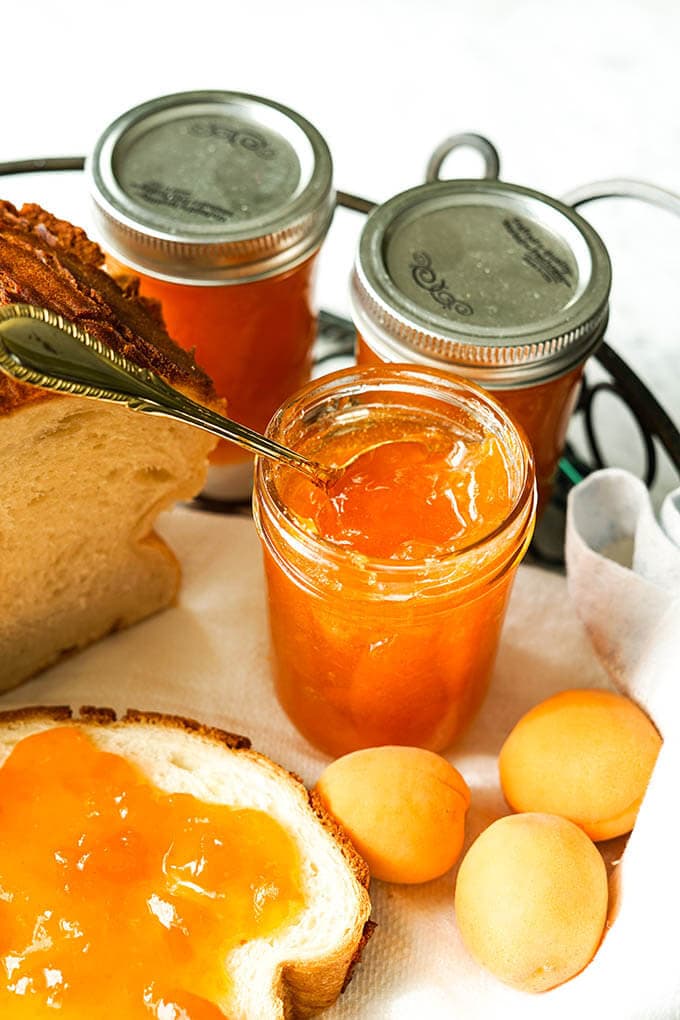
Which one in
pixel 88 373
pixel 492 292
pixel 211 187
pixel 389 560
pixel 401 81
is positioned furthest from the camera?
pixel 401 81

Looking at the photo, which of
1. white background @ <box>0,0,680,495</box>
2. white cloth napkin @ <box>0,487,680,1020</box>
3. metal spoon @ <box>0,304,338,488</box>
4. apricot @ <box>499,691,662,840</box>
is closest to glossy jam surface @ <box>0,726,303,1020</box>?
white cloth napkin @ <box>0,487,680,1020</box>

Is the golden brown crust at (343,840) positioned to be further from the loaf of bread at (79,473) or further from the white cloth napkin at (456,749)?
the loaf of bread at (79,473)

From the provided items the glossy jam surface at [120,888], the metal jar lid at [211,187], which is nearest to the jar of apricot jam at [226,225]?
the metal jar lid at [211,187]

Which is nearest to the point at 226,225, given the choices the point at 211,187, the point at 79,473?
the point at 211,187

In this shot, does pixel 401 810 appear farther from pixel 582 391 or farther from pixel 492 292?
pixel 582 391

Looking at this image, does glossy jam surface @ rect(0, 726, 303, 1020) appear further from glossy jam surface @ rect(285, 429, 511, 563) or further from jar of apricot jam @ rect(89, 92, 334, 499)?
jar of apricot jam @ rect(89, 92, 334, 499)
